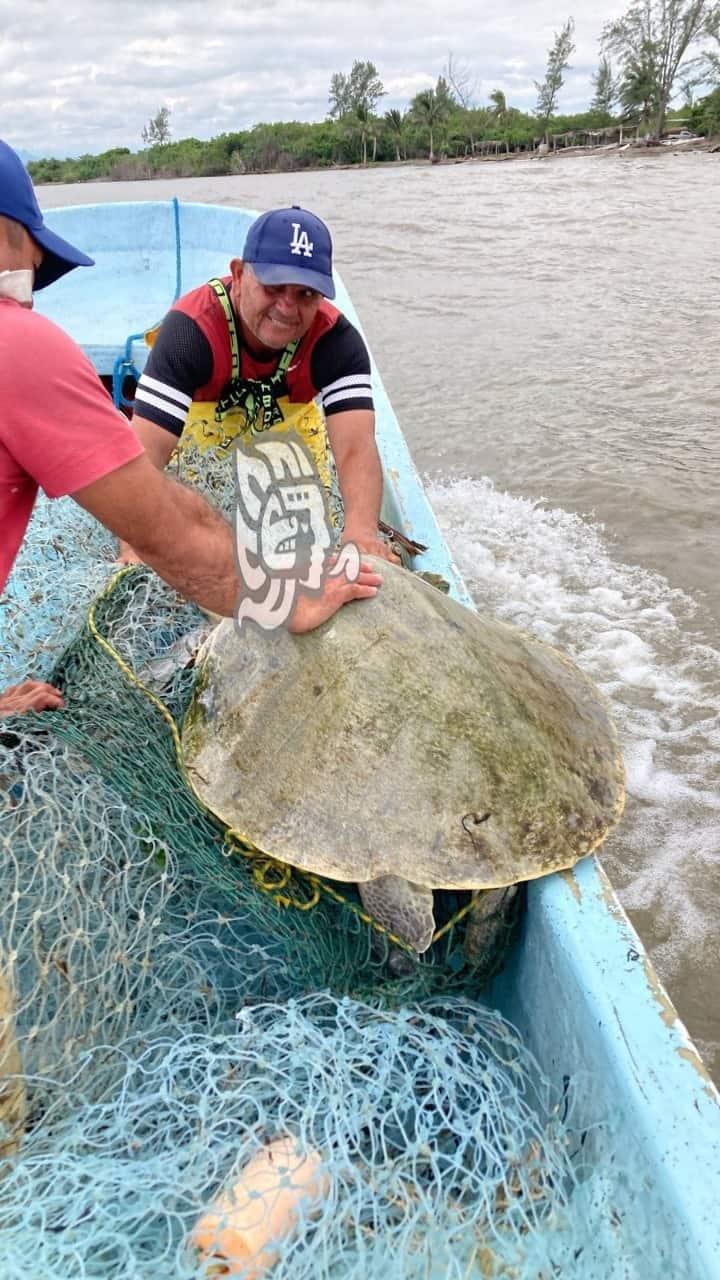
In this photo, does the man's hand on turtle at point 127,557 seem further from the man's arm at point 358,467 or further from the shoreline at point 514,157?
the shoreline at point 514,157

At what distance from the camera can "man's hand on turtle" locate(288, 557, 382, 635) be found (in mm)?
2035

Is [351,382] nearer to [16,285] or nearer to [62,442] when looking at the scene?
[16,285]

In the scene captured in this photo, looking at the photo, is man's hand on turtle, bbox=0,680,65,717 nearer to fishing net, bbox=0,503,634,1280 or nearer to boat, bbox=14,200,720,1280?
fishing net, bbox=0,503,634,1280

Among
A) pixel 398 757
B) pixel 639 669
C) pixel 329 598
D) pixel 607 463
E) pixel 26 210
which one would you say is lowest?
pixel 639 669

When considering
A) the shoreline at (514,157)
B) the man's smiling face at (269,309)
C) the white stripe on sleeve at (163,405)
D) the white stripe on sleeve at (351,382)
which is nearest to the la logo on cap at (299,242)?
the man's smiling face at (269,309)

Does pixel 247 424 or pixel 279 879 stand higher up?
pixel 247 424

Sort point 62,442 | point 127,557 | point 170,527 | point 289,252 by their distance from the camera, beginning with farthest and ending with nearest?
1. point 127,557
2. point 289,252
3. point 170,527
4. point 62,442

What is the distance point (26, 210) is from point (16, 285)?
0.49 ft

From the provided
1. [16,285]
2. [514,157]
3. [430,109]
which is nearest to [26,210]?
[16,285]

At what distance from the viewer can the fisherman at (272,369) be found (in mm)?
2668

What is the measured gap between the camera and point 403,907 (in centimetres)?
177

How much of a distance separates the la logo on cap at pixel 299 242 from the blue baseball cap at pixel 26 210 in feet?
3.70

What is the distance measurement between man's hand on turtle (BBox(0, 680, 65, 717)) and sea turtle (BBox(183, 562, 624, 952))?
1.14 ft

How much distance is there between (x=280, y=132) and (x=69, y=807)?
6747 centimetres
